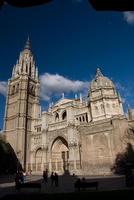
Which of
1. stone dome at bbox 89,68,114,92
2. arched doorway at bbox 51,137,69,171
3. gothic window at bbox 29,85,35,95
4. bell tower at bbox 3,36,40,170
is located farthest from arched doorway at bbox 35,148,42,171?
stone dome at bbox 89,68,114,92

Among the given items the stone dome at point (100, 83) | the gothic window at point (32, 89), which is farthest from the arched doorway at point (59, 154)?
the gothic window at point (32, 89)

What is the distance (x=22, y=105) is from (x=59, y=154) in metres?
16.7

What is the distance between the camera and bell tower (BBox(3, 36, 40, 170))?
121 ft

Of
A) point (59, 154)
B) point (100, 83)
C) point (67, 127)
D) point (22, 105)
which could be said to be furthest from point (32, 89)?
point (59, 154)

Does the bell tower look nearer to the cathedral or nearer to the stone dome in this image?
the cathedral

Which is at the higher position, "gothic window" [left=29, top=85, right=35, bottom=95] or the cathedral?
"gothic window" [left=29, top=85, right=35, bottom=95]

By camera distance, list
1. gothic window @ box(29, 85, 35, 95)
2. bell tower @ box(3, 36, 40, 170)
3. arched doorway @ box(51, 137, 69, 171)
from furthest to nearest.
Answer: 1. gothic window @ box(29, 85, 35, 95)
2. bell tower @ box(3, 36, 40, 170)
3. arched doorway @ box(51, 137, 69, 171)

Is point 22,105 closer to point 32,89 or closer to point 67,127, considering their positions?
point 32,89

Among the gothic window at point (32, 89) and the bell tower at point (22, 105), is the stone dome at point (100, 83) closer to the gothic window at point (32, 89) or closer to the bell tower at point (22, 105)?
the bell tower at point (22, 105)

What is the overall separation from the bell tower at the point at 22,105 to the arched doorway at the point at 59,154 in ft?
24.9

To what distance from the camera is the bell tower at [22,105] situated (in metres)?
36.8

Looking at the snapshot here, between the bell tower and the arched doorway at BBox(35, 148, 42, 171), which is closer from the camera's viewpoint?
the arched doorway at BBox(35, 148, 42, 171)

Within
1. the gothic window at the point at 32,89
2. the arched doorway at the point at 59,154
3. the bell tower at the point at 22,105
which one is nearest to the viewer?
the arched doorway at the point at 59,154

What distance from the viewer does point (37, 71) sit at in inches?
2024
